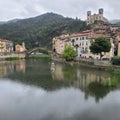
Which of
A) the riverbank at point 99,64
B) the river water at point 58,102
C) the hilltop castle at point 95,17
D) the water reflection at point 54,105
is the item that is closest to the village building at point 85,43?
the riverbank at point 99,64

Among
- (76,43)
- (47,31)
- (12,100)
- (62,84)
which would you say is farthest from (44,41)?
(12,100)

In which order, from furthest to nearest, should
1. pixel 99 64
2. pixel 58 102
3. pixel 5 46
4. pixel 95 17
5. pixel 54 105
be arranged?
pixel 95 17 < pixel 5 46 < pixel 99 64 < pixel 58 102 < pixel 54 105

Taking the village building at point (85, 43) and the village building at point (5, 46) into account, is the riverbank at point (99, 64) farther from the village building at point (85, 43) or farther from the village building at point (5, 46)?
the village building at point (5, 46)

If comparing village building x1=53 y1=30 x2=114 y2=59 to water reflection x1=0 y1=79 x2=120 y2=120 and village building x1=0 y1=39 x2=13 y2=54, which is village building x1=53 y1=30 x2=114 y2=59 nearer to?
village building x1=0 y1=39 x2=13 y2=54

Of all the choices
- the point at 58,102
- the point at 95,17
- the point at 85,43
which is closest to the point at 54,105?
the point at 58,102

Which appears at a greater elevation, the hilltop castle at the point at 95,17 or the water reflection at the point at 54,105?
the hilltop castle at the point at 95,17

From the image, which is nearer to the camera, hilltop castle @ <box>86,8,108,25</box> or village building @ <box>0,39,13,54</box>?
village building @ <box>0,39,13,54</box>

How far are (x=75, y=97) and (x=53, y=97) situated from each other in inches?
70.2

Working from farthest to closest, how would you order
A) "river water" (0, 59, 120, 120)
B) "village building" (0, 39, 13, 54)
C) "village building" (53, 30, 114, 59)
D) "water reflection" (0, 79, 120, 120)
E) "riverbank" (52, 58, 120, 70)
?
"village building" (0, 39, 13, 54) → "village building" (53, 30, 114, 59) → "riverbank" (52, 58, 120, 70) → "river water" (0, 59, 120, 120) → "water reflection" (0, 79, 120, 120)

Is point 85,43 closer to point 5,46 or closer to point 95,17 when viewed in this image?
point 5,46

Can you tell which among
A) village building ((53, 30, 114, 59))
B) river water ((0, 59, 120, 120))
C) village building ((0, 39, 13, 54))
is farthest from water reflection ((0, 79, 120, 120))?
village building ((0, 39, 13, 54))

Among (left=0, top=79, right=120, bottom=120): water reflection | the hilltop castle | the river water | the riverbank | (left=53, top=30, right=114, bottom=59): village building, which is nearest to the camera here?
(left=0, top=79, right=120, bottom=120): water reflection

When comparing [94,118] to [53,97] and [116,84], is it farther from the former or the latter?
[116,84]

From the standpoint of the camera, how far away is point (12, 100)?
62.1ft
